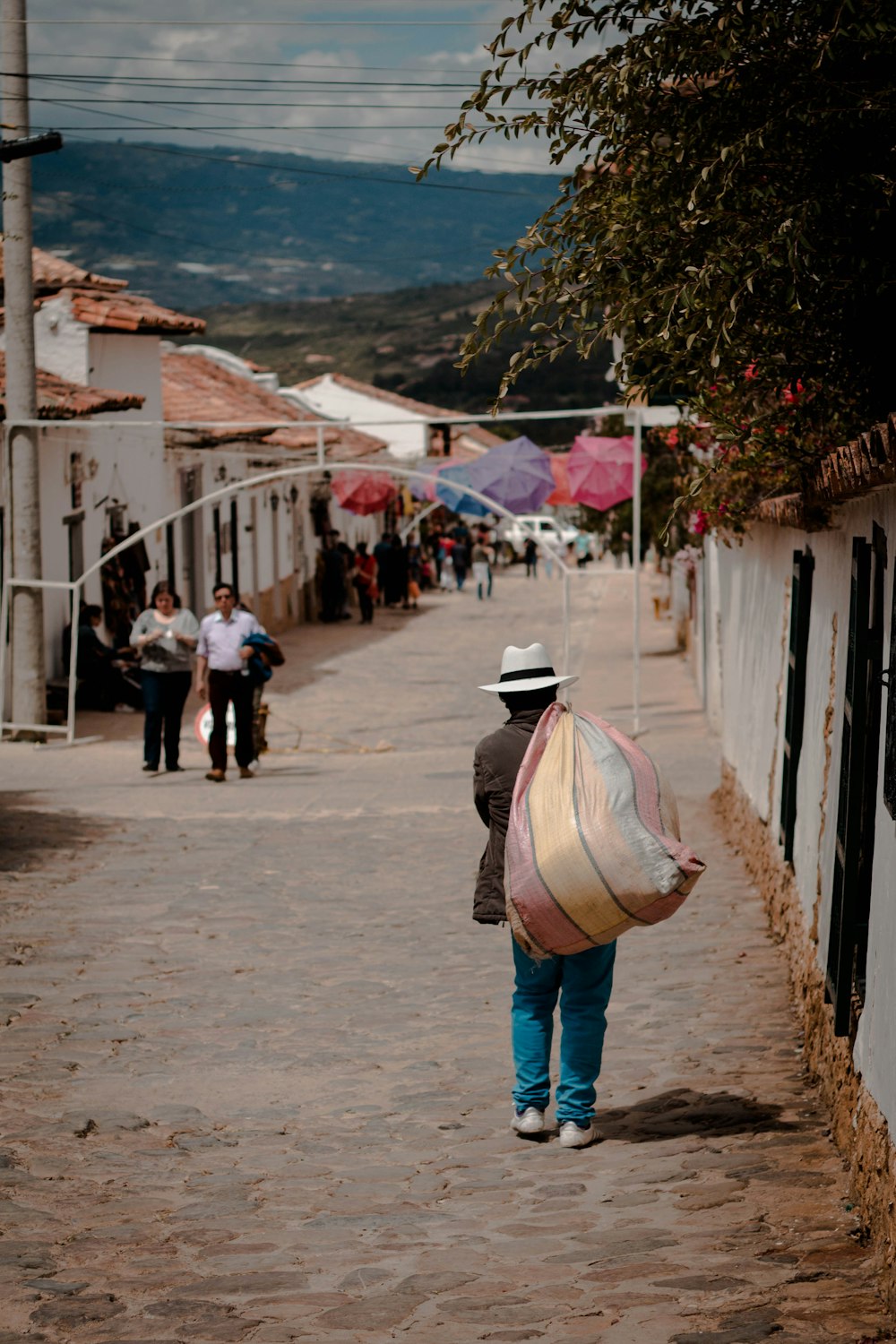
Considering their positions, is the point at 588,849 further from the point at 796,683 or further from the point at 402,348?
the point at 402,348

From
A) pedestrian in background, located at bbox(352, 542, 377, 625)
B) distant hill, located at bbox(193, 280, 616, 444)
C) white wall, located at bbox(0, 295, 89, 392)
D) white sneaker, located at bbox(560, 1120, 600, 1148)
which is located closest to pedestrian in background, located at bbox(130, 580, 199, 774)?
white wall, located at bbox(0, 295, 89, 392)

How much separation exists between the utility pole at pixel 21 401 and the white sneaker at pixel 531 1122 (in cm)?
1255

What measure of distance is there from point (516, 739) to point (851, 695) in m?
1.13

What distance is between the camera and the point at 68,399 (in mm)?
19344

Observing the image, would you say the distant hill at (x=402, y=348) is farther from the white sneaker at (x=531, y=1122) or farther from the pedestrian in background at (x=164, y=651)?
the white sneaker at (x=531, y=1122)

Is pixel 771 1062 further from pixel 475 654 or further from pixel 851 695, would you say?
pixel 475 654

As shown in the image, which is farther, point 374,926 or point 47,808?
point 47,808

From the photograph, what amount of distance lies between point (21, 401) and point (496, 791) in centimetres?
1260

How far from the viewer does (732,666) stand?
12.5 metres

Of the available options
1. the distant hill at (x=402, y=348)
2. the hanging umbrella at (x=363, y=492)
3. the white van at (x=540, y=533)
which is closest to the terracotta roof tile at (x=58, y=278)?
the hanging umbrella at (x=363, y=492)

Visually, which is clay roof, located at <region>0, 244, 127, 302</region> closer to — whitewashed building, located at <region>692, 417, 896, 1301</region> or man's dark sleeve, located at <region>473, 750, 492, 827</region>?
whitewashed building, located at <region>692, 417, 896, 1301</region>

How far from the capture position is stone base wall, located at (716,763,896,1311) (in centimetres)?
476

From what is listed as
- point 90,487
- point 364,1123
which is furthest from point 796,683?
point 90,487

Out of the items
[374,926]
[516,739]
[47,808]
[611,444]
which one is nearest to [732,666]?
[374,926]
